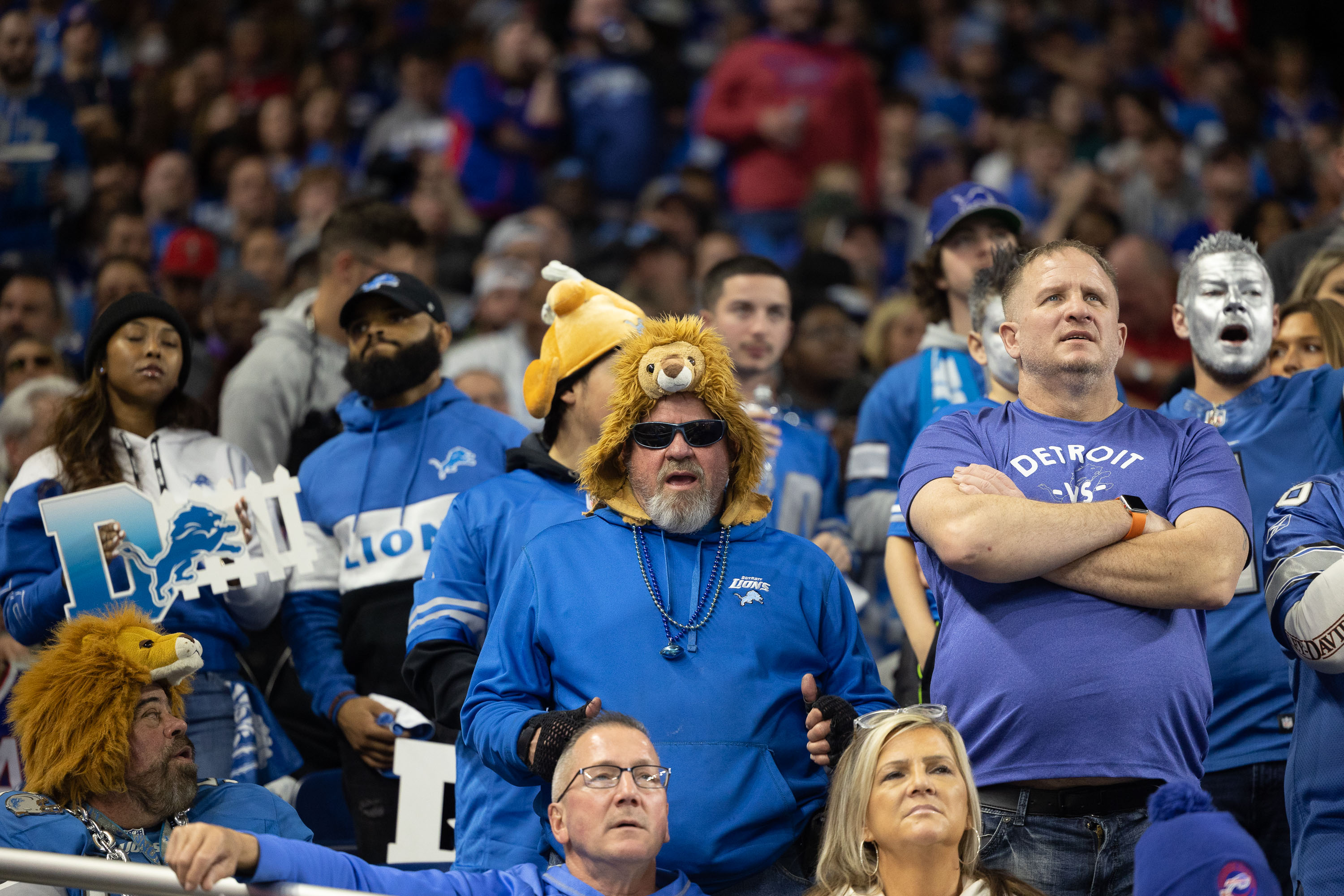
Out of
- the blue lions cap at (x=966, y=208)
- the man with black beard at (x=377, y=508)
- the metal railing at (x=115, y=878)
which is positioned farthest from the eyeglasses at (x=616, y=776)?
the blue lions cap at (x=966, y=208)

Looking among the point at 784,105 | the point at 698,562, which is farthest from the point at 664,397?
the point at 784,105

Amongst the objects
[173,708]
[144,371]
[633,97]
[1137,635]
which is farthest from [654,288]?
[1137,635]

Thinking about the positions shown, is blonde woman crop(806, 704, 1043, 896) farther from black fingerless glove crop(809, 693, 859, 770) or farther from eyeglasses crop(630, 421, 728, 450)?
eyeglasses crop(630, 421, 728, 450)

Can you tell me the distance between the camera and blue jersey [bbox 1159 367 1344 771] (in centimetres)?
408

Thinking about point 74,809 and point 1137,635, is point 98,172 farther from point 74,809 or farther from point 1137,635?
point 1137,635

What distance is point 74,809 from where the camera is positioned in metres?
3.80

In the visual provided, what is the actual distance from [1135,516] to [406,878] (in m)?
1.78

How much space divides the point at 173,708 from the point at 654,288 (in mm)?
4805

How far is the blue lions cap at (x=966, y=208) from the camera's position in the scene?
5.31 meters

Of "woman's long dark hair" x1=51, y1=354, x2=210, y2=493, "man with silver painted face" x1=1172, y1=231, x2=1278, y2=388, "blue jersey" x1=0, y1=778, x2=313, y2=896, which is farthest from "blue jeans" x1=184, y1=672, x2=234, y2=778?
"man with silver painted face" x1=1172, y1=231, x2=1278, y2=388

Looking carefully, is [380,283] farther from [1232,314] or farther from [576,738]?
[1232,314]

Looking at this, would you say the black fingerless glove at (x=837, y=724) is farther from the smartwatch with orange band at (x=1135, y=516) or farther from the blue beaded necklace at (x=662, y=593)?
the smartwatch with orange band at (x=1135, y=516)

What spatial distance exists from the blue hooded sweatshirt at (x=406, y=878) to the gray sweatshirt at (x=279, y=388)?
257 centimetres

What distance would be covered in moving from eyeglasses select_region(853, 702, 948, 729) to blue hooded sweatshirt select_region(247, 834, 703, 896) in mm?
535
